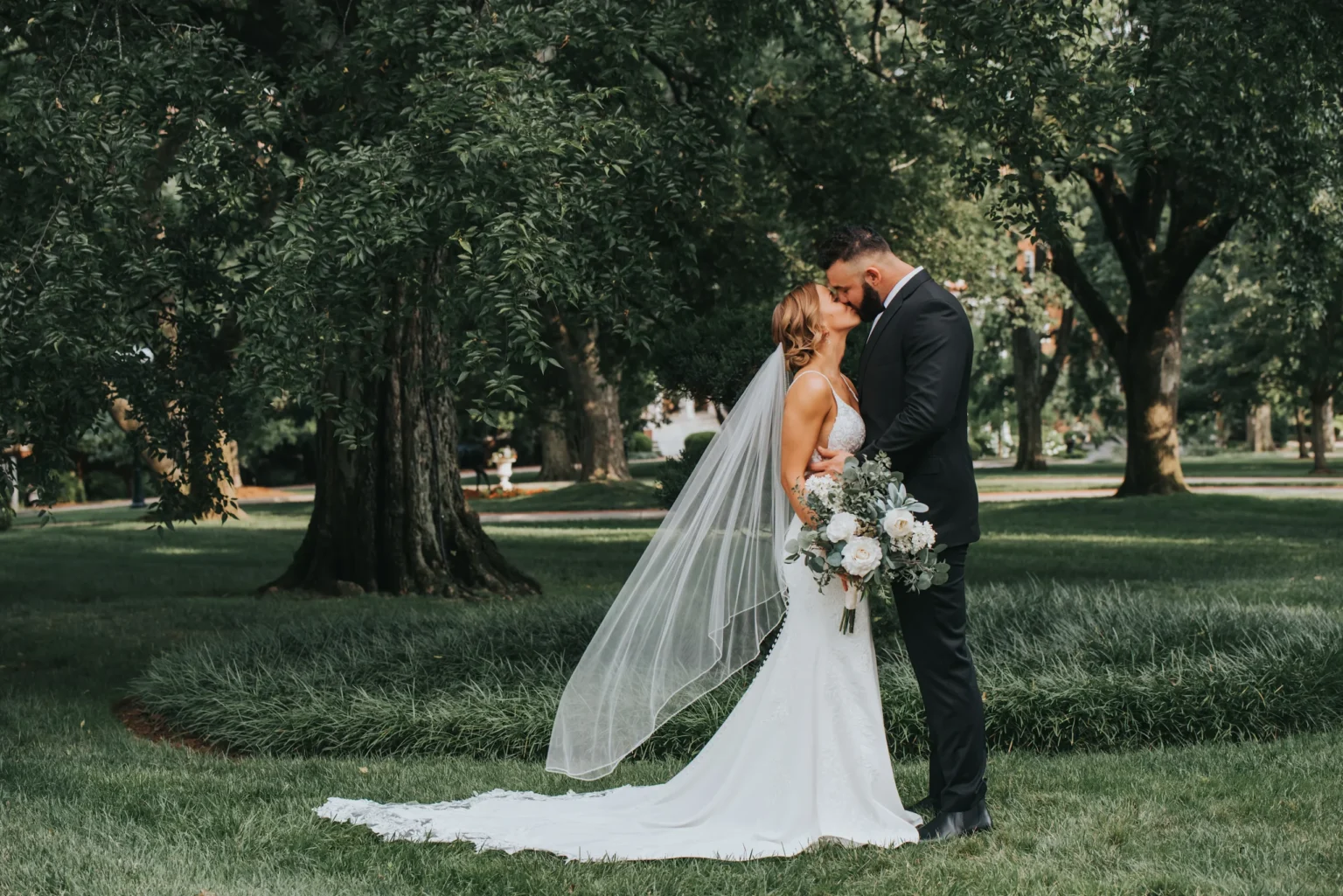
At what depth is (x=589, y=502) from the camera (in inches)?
1116

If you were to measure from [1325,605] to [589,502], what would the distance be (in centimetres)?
1875

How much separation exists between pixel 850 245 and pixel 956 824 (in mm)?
2355

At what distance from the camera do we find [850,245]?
538cm

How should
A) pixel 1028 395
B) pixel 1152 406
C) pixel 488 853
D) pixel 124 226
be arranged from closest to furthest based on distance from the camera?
pixel 488 853, pixel 124 226, pixel 1152 406, pixel 1028 395

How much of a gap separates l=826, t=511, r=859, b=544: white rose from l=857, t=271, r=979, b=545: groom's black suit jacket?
0.33m

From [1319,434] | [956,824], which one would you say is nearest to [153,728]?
[956,824]

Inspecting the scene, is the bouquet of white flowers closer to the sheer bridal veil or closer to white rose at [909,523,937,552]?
white rose at [909,523,937,552]

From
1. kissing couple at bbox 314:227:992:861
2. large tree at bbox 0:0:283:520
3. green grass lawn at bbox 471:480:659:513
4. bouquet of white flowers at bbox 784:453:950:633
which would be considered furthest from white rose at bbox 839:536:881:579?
green grass lawn at bbox 471:480:659:513

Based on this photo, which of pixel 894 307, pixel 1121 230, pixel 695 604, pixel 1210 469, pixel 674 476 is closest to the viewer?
pixel 894 307

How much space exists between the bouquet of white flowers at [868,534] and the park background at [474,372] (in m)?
1.06

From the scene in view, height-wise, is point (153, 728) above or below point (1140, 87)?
below

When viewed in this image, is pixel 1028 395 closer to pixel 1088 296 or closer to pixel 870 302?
pixel 1088 296

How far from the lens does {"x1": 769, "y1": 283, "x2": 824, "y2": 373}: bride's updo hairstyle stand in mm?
5355

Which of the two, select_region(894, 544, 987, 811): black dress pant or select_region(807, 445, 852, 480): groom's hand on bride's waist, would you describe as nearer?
select_region(894, 544, 987, 811): black dress pant
